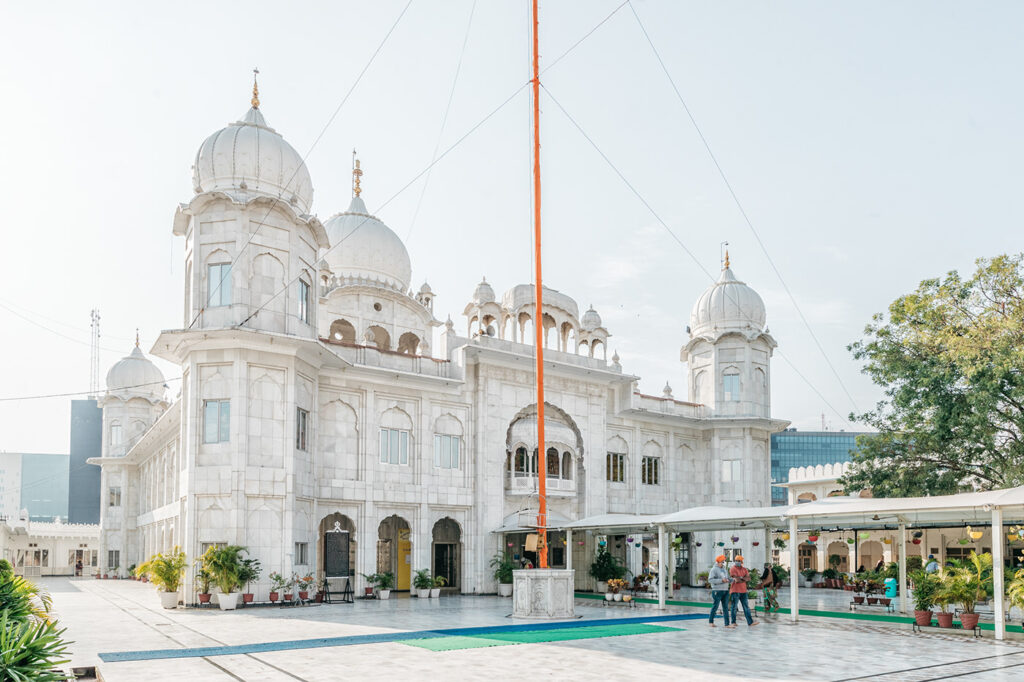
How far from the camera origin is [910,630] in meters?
19.6

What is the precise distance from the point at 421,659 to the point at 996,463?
73.5 feet

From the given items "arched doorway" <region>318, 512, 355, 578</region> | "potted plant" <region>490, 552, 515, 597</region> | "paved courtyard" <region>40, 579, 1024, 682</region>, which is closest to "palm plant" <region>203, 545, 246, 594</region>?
"paved courtyard" <region>40, 579, 1024, 682</region>

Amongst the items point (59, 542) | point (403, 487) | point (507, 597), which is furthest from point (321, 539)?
point (59, 542)

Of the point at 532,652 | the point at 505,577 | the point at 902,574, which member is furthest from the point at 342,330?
the point at 532,652

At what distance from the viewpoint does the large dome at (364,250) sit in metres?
39.5

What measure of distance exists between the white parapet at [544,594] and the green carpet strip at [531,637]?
1.24 m

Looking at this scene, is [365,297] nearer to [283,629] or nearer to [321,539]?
[321,539]

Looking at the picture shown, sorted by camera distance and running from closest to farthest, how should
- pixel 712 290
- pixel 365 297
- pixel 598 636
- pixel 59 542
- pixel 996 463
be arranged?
pixel 598 636 < pixel 996 463 < pixel 365 297 < pixel 712 290 < pixel 59 542

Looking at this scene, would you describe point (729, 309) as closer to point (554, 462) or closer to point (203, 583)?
point (554, 462)

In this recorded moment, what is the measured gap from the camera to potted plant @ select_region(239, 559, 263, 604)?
24.7m

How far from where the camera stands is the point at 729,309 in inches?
1654

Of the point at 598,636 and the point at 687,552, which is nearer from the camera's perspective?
the point at 598,636

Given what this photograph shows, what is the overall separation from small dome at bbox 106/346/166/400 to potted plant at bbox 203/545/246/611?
107ft

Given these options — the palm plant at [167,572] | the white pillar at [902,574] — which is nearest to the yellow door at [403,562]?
the palm plant at [167,572]
